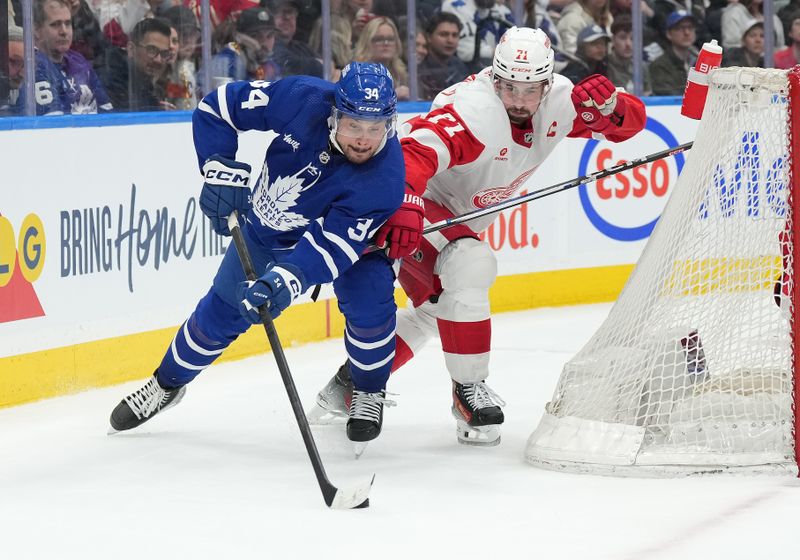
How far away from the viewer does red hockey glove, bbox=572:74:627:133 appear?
3.68 metres

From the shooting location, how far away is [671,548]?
2.64 metres

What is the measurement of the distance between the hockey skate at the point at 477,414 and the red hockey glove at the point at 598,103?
805 millimetres

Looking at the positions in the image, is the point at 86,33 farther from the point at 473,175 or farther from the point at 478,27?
the point at 478,27

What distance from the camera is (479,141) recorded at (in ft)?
11.6

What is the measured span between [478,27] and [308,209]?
2.94 meters

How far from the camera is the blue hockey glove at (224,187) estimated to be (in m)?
3.32

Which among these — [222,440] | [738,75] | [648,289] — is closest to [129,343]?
[222,440]

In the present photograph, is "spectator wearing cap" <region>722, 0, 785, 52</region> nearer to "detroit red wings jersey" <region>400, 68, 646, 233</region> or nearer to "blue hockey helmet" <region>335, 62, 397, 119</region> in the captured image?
"detroit red wings jersey" <region>400, 68, 646, 233</region>

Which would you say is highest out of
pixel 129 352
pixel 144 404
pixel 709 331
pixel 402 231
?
pixel 402 231

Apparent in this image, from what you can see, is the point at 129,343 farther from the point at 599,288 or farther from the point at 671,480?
the point at 599,288

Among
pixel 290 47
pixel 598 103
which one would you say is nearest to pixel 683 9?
pixel 290 47

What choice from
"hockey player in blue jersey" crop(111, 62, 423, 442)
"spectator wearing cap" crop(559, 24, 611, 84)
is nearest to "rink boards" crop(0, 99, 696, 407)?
"hockey player in blue jersey" crop(111, 62, 423, 442)

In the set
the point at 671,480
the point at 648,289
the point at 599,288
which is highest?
the point at 648,289

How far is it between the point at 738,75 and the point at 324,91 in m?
0.96
